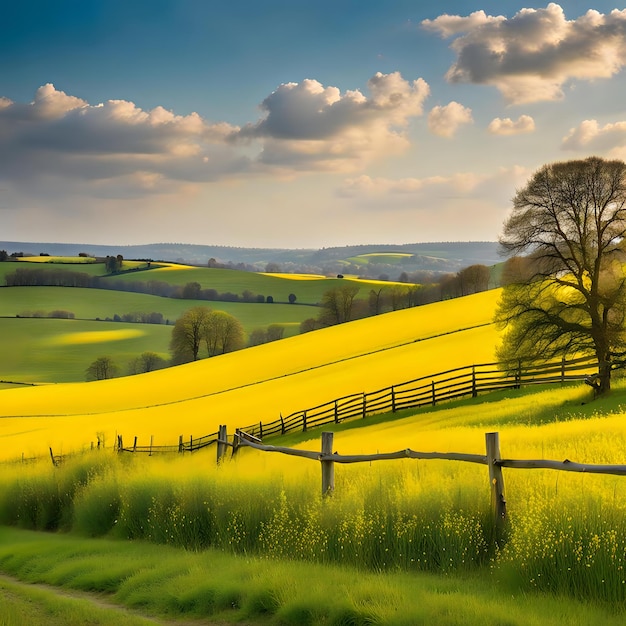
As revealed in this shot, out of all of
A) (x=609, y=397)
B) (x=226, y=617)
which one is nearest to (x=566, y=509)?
(x=226, y=617)

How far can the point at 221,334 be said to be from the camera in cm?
10344

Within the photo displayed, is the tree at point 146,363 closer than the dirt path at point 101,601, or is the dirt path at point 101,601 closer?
the dirt path at point 101,601

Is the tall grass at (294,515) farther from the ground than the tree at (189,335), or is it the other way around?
the tall grass at (294,515)

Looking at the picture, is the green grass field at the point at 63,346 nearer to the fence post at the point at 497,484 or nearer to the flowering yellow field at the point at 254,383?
the flowering yellow field at the point at 254,383

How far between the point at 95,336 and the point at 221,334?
3046cm

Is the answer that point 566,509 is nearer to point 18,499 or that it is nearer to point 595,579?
point 595,579

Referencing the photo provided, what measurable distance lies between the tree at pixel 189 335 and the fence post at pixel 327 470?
88455 mm

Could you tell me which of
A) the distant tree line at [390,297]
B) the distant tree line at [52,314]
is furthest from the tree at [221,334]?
the distant tree line at [52,314]

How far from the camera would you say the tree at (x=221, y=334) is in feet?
336

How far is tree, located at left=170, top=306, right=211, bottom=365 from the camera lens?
99500 mm

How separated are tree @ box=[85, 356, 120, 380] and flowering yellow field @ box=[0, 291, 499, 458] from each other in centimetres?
2280

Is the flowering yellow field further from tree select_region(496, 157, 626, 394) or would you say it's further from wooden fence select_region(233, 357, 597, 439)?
tree select_region(496, 157, 626, 394)

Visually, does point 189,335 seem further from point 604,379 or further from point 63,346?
point 604,379

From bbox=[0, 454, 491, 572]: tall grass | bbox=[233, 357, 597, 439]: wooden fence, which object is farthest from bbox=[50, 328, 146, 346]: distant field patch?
bbox=[0, 454, 491, 572]: tall grass
